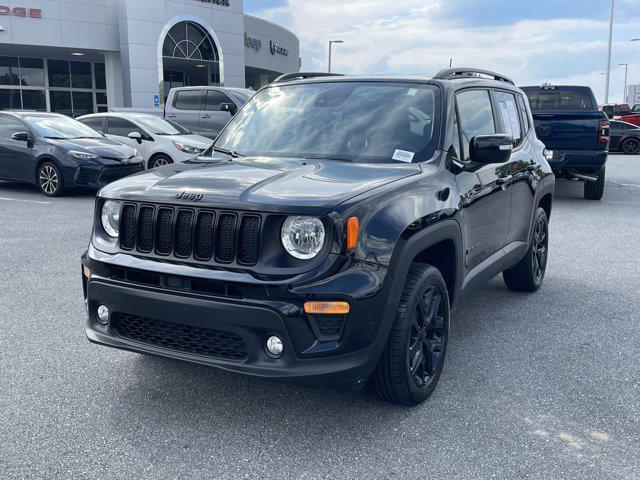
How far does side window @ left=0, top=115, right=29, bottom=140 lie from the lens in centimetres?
1233

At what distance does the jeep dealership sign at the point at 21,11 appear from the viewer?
2900 cm

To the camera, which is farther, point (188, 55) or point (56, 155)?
point (188, 55)

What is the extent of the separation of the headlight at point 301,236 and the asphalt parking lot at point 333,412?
947 mm

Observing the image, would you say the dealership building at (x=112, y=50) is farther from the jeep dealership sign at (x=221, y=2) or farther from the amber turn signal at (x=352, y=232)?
the amber turn signal at (x=352, y=232)

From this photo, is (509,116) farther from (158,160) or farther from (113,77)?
(113,77)

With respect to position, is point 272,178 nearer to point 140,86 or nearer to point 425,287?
point 425,287

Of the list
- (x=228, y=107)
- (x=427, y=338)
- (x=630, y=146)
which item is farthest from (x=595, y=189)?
(x=630, y=146)

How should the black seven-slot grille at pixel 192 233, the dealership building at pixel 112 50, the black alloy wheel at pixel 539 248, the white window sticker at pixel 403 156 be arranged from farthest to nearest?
the dealership building at pixel 112 50 → the black alloy wheel at pixel 539 248 → the white window sticker at pixel 403 156 → the black seven-slot grille at pixel 192 233

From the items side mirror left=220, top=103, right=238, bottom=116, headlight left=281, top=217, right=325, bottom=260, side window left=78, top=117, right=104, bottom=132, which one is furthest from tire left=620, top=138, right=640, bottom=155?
headlight left=281, top=217, right=325, bottom=260

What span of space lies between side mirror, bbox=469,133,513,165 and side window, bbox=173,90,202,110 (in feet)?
46.5

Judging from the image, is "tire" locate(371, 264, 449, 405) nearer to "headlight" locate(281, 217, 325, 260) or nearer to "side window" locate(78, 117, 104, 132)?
"headlight" locate(281, 217, 325, 260)

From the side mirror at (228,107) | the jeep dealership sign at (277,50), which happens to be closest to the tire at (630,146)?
the side mirror at (228,107)

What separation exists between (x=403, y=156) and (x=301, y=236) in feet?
3.85

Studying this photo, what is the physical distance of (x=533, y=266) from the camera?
579 cm
